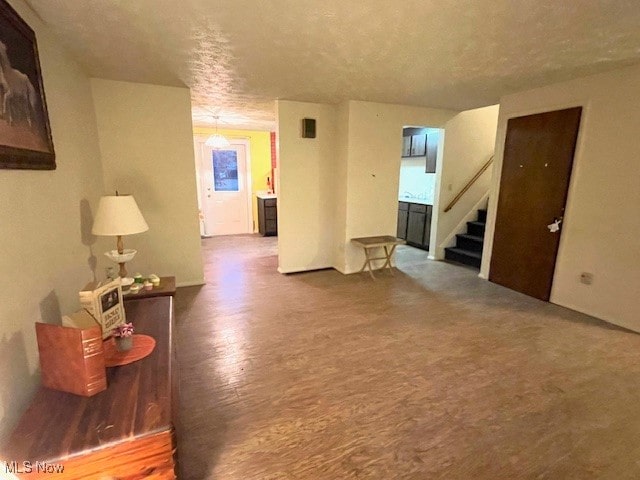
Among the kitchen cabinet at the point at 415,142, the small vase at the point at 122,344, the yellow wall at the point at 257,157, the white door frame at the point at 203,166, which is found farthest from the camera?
the yellow wall at the point at 257,157

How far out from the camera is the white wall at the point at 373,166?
412 cm

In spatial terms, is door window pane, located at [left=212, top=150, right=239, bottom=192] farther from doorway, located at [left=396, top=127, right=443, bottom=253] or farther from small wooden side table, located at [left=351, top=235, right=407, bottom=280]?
small wooden side table, located at [left=351, top=235, right=407, bottom=280]

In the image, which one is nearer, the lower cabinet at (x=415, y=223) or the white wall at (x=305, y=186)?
the white wall at (x=305, y=186)

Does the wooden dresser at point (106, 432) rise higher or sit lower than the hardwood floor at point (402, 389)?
higher

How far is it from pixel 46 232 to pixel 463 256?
4.95 meters

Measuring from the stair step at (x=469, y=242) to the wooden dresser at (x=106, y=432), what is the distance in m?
4.78

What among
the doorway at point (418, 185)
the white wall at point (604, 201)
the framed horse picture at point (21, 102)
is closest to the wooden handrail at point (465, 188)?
the doorway at point (418, 185)

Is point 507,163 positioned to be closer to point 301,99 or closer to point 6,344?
point 301,99

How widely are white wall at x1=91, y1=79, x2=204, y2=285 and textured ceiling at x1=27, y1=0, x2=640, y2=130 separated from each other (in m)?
0.22

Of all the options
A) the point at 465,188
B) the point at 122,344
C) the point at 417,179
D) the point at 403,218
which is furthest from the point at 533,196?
the point at 122,344

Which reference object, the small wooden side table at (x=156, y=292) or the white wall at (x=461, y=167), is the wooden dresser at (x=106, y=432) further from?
the white wall at (x=461, y=167)

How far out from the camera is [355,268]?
4512mm

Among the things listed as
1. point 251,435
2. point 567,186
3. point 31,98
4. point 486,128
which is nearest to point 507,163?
point 567,186

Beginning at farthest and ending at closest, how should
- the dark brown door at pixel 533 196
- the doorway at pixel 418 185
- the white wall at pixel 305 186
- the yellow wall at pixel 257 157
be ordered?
the yellow wall at pixel 257 157
the doorway at pixel 418 185
the white wall at pixel 305 186
the dark brown door at pixel 533 196
